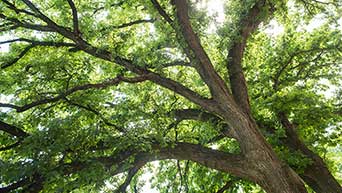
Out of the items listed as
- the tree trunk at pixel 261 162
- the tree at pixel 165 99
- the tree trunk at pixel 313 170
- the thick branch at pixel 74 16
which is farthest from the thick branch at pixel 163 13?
the tree trunk at pixel 313 170

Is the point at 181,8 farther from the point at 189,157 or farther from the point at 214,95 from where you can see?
the point at 189,157

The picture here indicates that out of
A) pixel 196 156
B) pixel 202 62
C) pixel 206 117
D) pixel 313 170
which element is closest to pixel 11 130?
pixel 196 156

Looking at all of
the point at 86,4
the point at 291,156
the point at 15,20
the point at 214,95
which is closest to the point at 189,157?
the point at 214,95

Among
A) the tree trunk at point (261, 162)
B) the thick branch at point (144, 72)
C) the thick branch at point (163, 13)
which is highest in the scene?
the thick branch at point (163, 13)

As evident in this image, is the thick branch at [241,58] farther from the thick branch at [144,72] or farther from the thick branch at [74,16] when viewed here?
the thick branch at [74,16]

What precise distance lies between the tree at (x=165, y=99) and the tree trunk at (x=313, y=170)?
0.03m

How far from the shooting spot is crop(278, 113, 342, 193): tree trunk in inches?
310

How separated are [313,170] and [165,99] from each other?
14.7ft

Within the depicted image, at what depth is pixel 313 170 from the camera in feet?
27.1

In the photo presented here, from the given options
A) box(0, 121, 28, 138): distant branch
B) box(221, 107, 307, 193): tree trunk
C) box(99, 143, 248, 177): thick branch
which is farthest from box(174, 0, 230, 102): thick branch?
box(0, 121, 28, 138): distant branch

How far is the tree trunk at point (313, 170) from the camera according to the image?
25.8ft

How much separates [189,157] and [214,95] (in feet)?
4.47

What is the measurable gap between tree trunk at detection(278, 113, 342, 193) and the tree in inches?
1.1

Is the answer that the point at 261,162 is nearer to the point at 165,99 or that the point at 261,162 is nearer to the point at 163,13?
the point at 163,13
